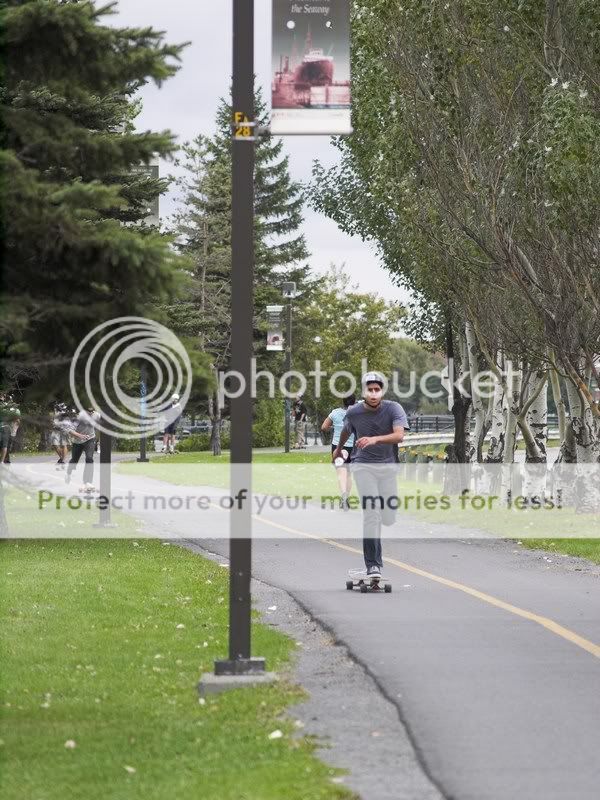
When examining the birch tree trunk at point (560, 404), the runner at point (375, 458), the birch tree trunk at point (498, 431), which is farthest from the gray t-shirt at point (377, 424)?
the birch tree trunk at point (498, 431)

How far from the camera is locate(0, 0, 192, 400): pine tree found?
7914mm

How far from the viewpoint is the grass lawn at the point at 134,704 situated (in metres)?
6.73

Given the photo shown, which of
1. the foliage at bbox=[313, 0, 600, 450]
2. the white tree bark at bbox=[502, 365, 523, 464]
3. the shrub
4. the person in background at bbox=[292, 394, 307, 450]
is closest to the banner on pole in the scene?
the person in background at bbox=[292, 394, 307, 450]

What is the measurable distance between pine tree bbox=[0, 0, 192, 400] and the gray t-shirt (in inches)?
233

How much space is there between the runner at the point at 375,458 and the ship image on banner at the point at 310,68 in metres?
5.05

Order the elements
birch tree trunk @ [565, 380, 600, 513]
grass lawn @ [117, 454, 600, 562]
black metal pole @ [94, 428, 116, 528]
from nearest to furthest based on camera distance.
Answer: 1. grass lawn @ [117, 454, 600, 562]
2. black metal pole @ [94, 428, 116, 528]
3. birch tree trunk @ [565, 380, 600, 513]

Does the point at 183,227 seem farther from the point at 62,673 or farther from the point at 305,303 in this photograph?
the point at 62,673

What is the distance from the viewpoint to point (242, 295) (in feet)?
30.6

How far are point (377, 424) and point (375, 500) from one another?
747 mm

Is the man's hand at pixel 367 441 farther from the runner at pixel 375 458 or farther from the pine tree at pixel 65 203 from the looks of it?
the pine tree at pixel 65 203

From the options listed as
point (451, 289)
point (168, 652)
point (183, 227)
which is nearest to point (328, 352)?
point (183, 227)

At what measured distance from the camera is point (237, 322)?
9352 mm

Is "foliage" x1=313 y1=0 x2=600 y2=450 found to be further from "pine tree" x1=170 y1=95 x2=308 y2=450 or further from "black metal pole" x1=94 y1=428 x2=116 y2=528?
"pine tree" x1=170 y1=95 x2=308 y2=450

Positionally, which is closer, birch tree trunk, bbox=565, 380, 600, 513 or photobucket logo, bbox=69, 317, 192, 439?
photobucket logo, bbox=69, 317, 192, 439
